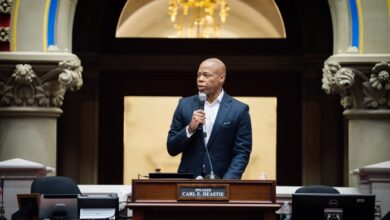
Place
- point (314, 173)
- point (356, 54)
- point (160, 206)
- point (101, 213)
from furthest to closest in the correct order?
1. point (314, 173)
2. point (356, 54)
3. point (101, 213)
4. point (160, 206)

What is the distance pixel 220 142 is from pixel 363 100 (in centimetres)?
432

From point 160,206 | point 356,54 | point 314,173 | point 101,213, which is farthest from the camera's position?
point 314,173

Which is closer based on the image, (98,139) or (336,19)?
(336,19)

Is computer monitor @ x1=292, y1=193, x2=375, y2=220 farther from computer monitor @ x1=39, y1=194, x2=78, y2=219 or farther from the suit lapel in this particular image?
computer monitor @ x1=39, y1=194, x2=78, y2=219

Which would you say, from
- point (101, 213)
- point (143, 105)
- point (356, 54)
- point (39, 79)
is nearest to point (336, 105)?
point (143, 105)

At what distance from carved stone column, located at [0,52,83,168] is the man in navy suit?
378 cm

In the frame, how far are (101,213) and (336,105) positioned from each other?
30.0 ft

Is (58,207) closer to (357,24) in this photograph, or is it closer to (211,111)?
(211,111)

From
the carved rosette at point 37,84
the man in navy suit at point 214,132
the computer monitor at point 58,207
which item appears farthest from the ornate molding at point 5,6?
the computer monitor at point 58,207

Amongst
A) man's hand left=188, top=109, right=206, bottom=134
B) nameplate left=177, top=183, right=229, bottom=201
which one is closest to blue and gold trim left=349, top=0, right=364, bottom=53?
man's hand left=188, top=109, right=206, bottom=134

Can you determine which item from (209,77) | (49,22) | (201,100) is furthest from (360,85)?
(201,100)

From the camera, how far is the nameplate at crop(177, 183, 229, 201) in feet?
31.5

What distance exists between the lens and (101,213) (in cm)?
1038

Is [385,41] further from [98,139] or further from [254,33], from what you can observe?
[98,139]
